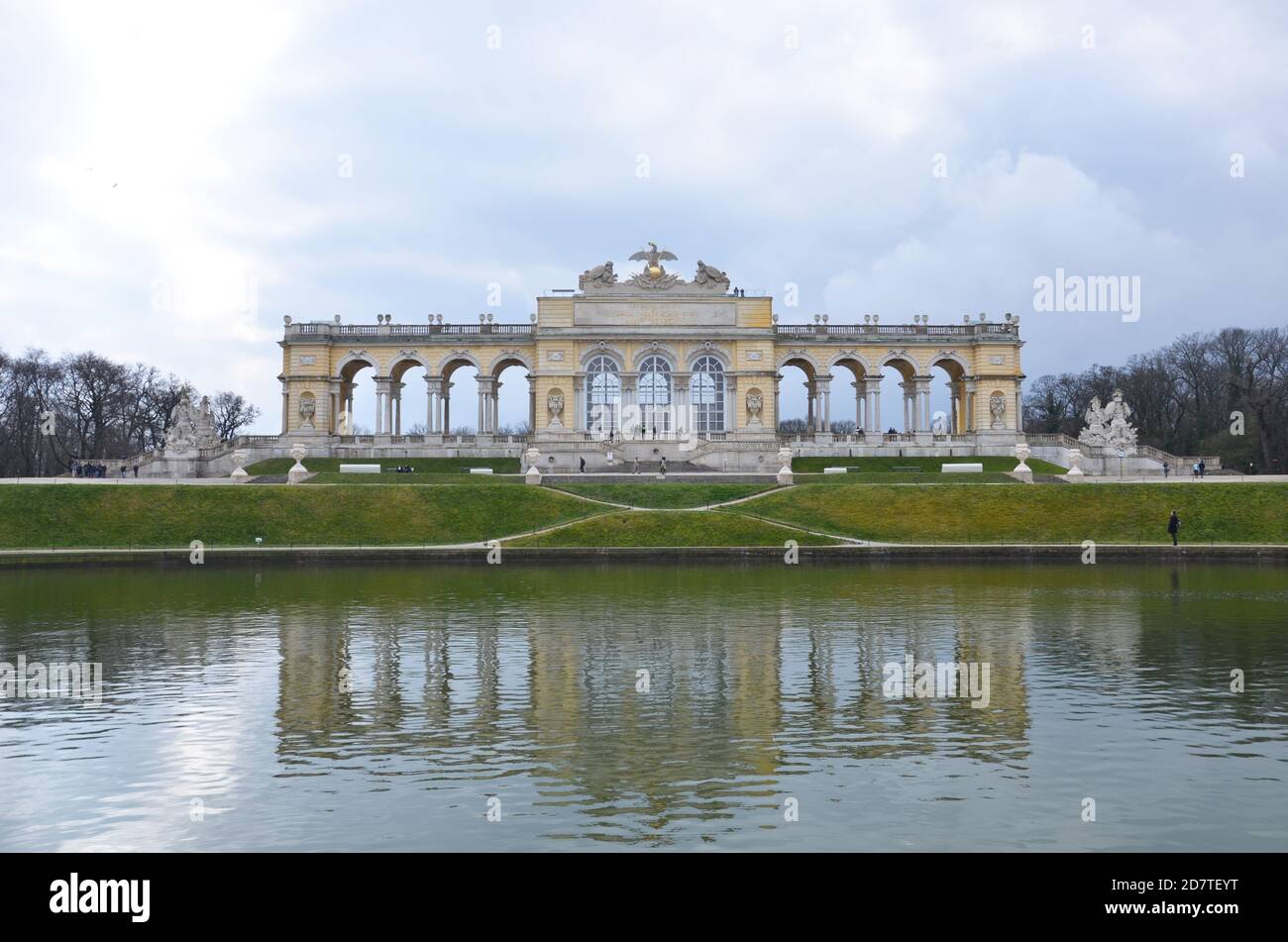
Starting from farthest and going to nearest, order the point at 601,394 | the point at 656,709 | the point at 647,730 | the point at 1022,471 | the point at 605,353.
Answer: the point at 601,394 → the point at 605,353 → the point at 1022,471 → the point at 656,709 → the point at 647,730

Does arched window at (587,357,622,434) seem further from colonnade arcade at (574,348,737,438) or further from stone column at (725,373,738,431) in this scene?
stone column at (725,373,738,431)

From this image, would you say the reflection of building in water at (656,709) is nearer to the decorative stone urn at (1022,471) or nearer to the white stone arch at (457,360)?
Result: the decorative stone urn at (1022,471)

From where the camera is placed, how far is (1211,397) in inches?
3445

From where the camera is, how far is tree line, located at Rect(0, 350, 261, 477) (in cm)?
Result: 7944

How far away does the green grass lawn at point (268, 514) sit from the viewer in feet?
141

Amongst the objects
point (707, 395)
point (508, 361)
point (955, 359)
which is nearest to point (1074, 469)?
point (955, 359)

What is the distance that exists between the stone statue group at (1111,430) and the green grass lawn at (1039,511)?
641 inches

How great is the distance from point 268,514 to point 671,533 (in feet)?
54.2

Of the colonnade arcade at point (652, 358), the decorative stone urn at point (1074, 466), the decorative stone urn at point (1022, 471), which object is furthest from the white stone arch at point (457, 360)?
the decorative stone urn at point (1074, 466)

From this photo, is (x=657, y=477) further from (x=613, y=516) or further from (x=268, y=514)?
(x=268, y=514)

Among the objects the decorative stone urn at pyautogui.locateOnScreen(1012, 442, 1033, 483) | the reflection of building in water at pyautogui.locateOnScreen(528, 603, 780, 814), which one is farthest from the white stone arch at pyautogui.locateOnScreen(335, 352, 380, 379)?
the reflection of building in water at pyautogui.locateOnScreen(528, 603, 780, 814)

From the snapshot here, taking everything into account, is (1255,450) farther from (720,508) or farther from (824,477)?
(720,508)
